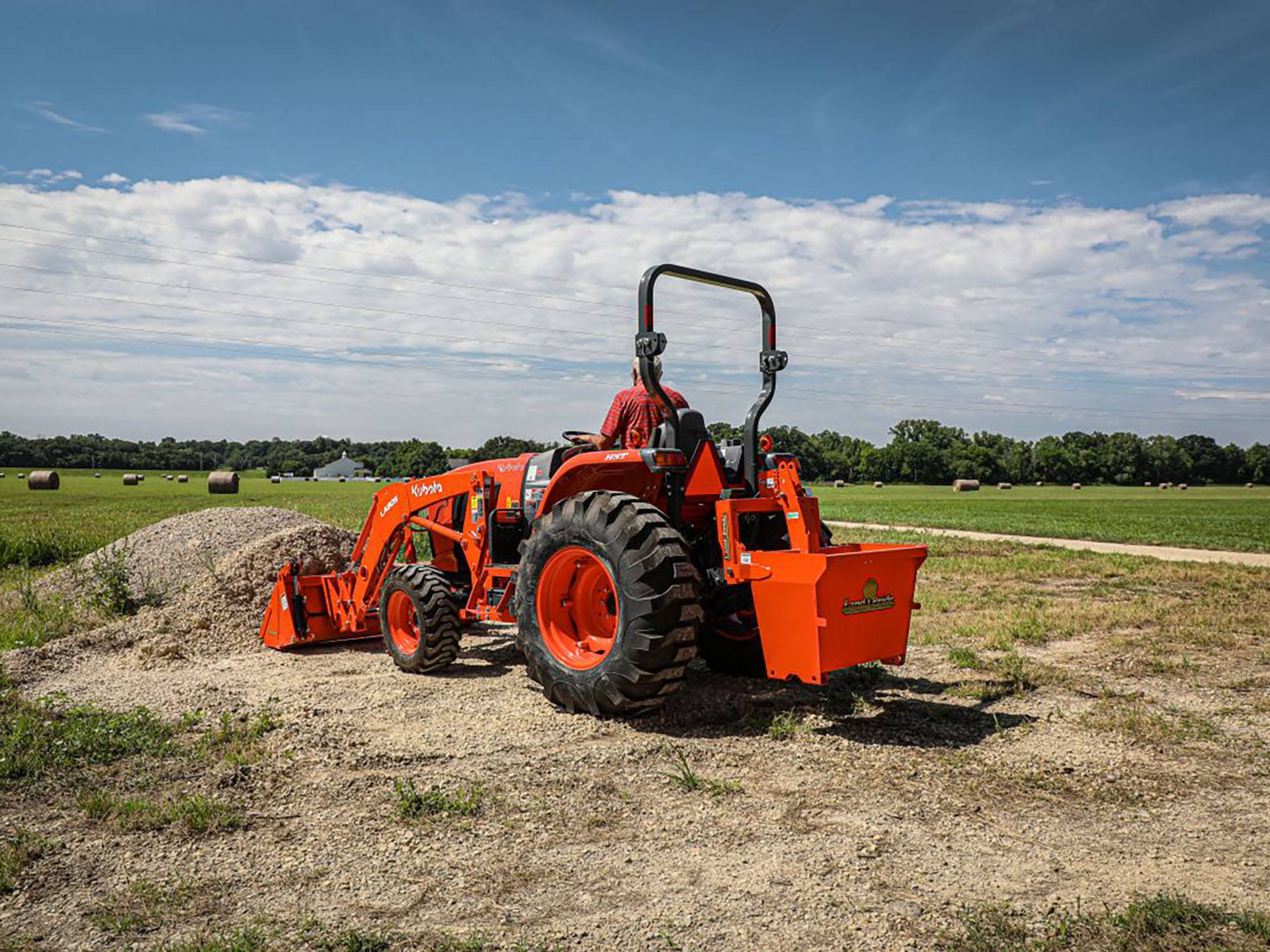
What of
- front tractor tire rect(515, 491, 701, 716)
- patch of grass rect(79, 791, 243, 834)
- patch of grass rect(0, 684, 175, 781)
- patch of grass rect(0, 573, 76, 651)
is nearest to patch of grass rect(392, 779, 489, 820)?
patch of grass rect(79, 791, 243, 834)

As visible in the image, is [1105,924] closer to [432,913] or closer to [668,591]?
[432,913]

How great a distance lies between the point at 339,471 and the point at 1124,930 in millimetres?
83908

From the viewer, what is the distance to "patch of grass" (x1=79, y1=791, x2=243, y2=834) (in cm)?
408

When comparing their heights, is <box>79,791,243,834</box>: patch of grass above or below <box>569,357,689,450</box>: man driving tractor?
below

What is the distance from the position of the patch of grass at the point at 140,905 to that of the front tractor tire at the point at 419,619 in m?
3.47

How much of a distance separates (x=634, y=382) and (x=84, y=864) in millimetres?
4259

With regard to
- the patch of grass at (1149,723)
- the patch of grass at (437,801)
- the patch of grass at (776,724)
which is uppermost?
the patch of grass at (1149,723)

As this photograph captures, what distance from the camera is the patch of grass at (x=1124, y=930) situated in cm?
302

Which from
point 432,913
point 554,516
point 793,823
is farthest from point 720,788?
point 554,516

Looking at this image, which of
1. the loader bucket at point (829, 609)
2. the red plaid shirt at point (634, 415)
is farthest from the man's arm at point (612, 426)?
the loader bucket at point (829, 609)

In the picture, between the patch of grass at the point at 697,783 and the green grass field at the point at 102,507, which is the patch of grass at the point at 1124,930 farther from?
the green grass field at the point at 102,507

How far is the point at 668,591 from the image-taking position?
5.30 m

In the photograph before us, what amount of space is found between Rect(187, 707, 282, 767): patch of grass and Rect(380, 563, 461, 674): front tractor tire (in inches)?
51.6

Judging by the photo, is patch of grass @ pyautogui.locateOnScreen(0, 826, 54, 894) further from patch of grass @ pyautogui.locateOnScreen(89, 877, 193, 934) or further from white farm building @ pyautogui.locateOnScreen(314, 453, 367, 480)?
white farm building @ pyautogui.locateOnScreen(314, 453, 367, 480)
